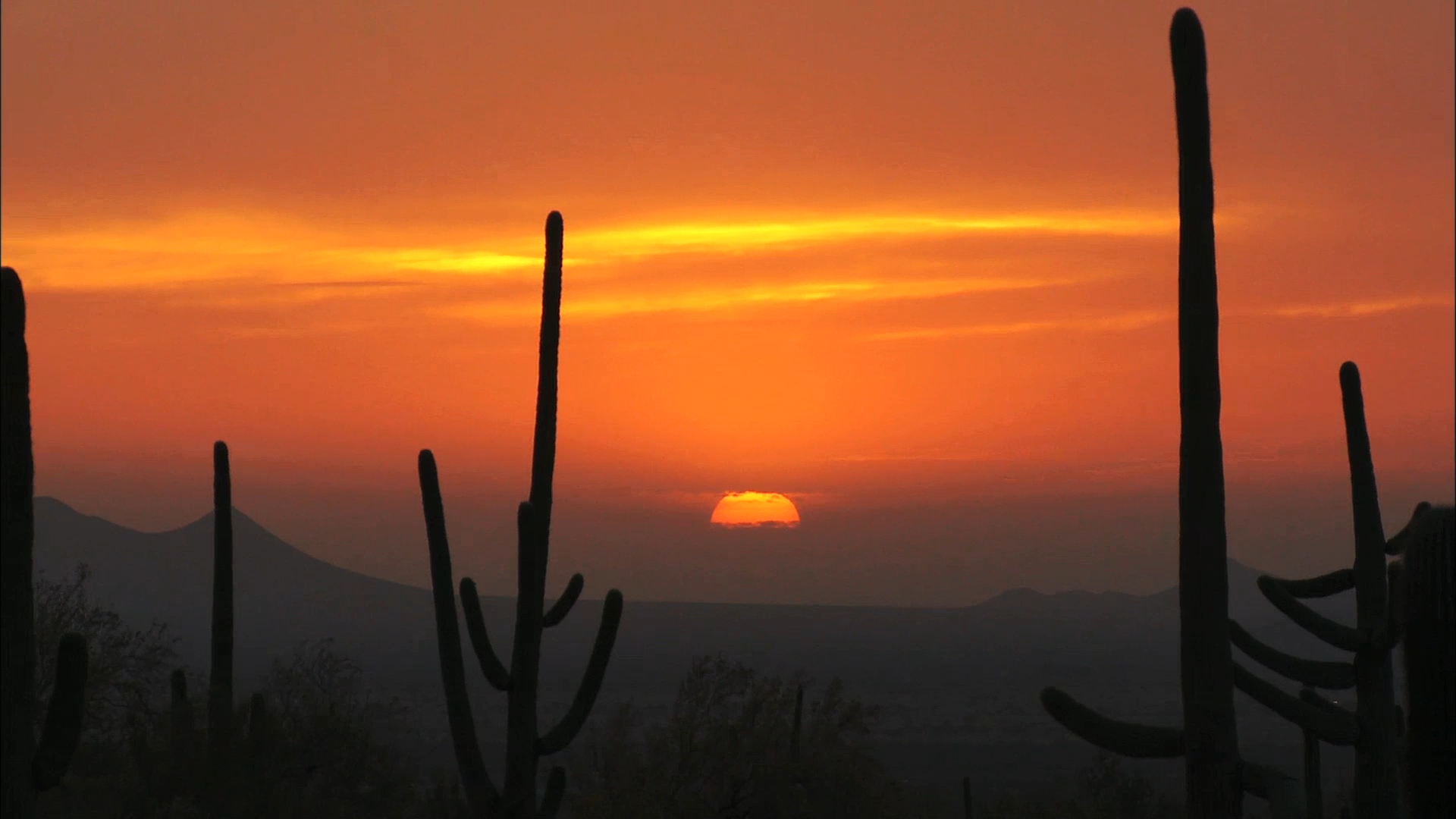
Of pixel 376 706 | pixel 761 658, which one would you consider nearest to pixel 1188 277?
pixel 376 706

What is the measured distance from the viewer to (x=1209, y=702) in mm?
8734

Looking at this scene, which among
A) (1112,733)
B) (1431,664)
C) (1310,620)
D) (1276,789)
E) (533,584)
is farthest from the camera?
(533,584)

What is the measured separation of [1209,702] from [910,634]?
570 ft

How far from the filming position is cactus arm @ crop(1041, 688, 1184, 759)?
876 cm

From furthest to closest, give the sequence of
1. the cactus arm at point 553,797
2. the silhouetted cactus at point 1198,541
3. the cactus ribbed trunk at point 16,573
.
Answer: the cactus arm at point 553,797 → the cactus ribbed trunk at point 16,573 → the silhouetted cactus at point 1198,541

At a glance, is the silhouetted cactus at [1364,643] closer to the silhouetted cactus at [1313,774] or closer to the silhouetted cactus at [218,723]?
the silhouetted cactus at [1313,774]

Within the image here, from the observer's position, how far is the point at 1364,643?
14.7m

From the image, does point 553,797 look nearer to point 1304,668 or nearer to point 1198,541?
point 1304,668

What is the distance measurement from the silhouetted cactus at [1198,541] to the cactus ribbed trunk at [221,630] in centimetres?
1533

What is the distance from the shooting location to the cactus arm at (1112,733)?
8758 millimetres

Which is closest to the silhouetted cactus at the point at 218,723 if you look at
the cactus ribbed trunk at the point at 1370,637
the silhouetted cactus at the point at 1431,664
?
the cactus ribbed trunk at the point at 1370,637

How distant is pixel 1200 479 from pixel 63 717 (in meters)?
7.05

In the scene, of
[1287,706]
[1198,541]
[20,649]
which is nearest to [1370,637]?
[1287,706]

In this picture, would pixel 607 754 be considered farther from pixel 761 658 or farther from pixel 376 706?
pixel 761 658
